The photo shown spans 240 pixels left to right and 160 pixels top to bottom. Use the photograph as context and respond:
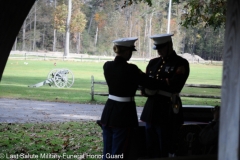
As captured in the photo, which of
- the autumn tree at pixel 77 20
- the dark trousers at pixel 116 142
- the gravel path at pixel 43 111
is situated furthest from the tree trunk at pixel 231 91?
the autumn tree at pixel 77 20

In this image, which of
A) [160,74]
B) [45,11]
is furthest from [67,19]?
[160,74]

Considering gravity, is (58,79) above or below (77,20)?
below

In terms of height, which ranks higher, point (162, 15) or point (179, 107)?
point (162, 15)

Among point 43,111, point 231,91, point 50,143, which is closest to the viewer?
point 231,91

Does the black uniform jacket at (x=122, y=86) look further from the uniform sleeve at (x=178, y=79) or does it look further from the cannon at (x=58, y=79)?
the cannon at (x=58, y=79)

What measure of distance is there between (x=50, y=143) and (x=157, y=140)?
3.33m

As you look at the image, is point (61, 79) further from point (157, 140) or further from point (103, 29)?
point (103, 29)

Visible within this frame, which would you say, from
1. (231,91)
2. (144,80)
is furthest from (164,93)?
(231,91)

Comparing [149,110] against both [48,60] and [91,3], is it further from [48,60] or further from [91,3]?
[91,3]

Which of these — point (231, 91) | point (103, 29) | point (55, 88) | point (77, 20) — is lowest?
point (55, 88)

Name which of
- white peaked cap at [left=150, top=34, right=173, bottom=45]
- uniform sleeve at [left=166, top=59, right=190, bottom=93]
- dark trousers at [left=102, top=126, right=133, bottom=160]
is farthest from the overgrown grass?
white peaked cap at [left=150, top=34, right=173, bottom=45]

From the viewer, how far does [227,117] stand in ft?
7.51

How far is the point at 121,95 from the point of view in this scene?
3.61m

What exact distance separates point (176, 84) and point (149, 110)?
1.13 ft
